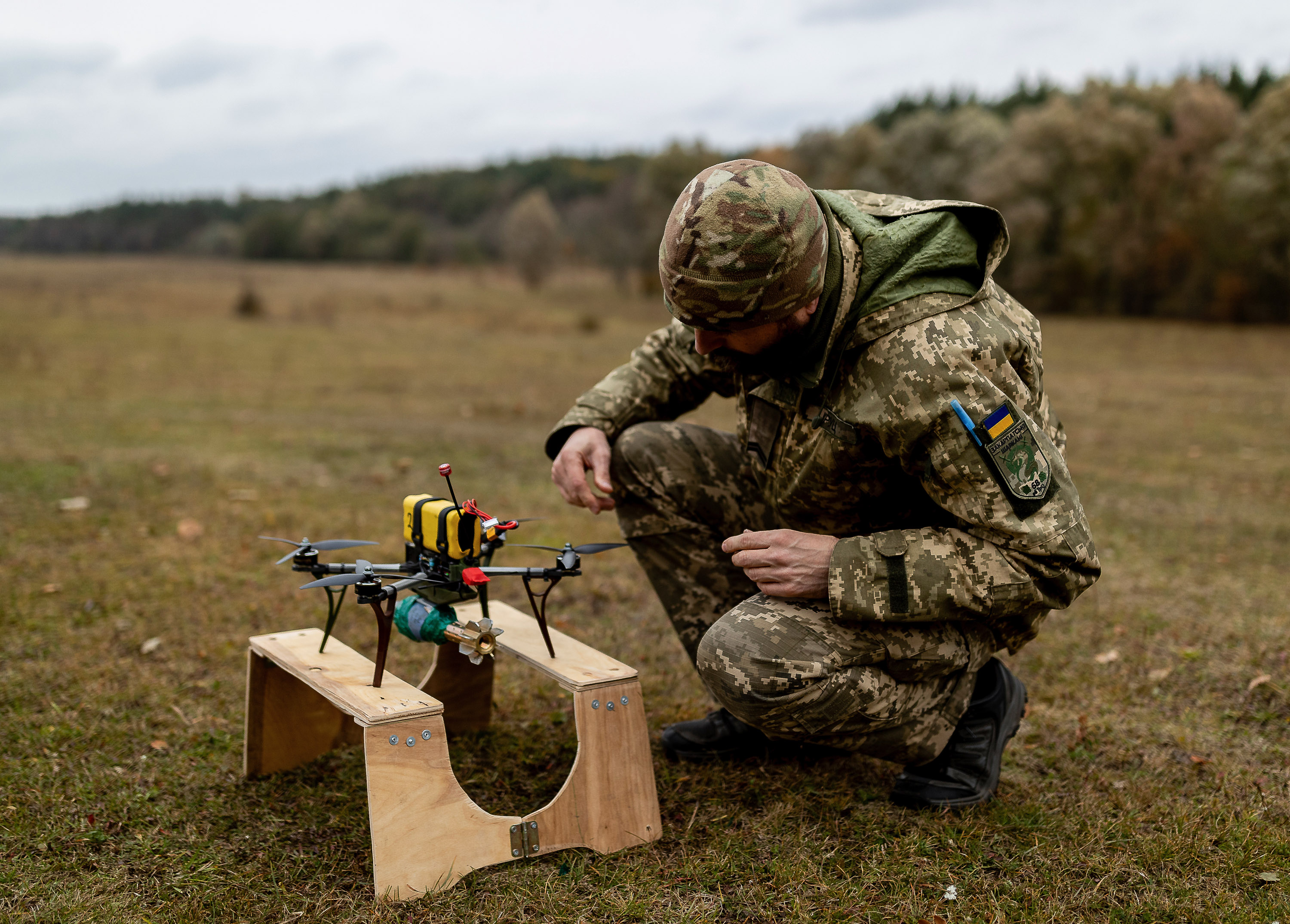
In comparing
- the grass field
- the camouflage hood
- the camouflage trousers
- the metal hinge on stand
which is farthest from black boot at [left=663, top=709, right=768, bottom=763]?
the camouflage hood

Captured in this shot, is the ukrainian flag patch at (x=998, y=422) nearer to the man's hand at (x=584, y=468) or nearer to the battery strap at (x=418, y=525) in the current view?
the man's hand at (x=584, y=468)

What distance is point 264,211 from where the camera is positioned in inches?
Answer: 2997

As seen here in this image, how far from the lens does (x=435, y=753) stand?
2.40 meters

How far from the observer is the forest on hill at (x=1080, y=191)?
29.3 m

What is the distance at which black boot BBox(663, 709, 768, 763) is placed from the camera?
315 cm

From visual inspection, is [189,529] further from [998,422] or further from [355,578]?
[998,422]

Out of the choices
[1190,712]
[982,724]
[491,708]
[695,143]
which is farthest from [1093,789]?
[695,143]

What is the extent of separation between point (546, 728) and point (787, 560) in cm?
134

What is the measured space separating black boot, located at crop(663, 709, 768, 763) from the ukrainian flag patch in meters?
1.33

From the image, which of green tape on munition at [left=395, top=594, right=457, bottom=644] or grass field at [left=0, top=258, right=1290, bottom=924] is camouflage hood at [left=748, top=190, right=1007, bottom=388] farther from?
grass field at [left=0, top=258, right=1290, bottom=924]

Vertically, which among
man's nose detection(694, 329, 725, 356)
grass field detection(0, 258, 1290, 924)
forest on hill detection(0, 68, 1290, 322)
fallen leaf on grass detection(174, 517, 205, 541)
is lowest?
grass field detection(0, 258, 1290, 924)

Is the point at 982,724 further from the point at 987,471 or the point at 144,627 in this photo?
the point at 144,627

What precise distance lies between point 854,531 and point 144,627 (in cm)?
311

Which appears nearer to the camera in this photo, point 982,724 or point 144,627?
point 982,724
